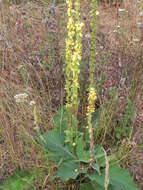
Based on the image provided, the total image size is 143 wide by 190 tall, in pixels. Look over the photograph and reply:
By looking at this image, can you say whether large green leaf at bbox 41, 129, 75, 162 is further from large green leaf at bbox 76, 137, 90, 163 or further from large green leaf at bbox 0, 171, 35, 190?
large green leaf at bbox 0, 171, 35, 190

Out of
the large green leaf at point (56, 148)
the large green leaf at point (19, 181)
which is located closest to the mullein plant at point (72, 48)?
the large green leaf at point (56, 148)

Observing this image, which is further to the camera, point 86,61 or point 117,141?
point 86,61

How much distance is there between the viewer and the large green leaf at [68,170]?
6.28ft

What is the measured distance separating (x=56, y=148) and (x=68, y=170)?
182mm

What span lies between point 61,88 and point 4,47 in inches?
27.1

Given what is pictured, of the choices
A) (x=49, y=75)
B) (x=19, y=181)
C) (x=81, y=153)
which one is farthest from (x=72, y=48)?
(x=49, y=75)

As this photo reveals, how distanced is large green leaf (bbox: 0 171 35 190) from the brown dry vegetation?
6cm

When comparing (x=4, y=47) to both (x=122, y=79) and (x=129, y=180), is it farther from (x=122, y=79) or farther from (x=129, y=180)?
(x=129, y=180)

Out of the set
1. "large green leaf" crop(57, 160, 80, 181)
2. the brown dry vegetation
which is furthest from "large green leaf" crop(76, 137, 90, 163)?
the brown dry vegetation

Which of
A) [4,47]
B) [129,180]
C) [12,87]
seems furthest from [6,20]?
[129,180]

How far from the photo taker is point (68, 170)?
1.96 m

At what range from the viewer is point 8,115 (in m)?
2.52

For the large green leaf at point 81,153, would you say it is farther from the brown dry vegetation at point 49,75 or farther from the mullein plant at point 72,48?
the brown dry vegetation at point 49,75

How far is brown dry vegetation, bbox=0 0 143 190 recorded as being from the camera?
2.29m
